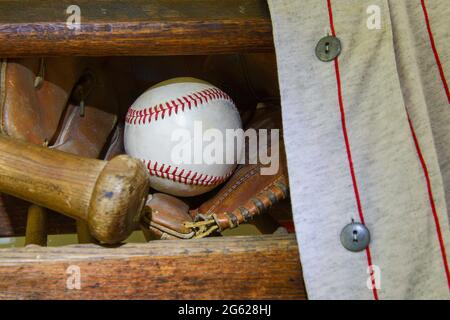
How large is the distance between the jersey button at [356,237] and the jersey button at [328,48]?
23cm

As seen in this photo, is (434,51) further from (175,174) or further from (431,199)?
(175,174)

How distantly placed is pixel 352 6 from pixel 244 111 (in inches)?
16.1

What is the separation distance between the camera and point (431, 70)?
33.5 inches

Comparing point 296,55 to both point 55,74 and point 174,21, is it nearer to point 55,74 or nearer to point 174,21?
point 174,21

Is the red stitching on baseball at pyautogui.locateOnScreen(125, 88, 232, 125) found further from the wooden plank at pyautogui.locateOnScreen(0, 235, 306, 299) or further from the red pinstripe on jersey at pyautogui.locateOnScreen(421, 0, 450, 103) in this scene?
the red pinstripe on jersey at pyautogui.locateOnScreen(421, 0, 450, 103)

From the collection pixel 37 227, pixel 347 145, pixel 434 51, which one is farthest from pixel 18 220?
pixel 434 51

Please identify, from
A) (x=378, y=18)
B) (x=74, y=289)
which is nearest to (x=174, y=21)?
(x=378, y=18)

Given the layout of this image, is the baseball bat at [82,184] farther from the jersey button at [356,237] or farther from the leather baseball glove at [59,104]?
the jersey button at [356,237]

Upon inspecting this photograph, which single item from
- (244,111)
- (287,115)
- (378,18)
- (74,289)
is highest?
(244,111)

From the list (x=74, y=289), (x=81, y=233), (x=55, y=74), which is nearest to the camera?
(x=74, y=289)

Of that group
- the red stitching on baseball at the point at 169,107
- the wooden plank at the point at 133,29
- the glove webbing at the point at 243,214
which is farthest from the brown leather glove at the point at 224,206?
the wooden plank at the point at 133,29

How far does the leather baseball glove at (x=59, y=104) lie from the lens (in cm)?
89

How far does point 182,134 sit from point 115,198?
23 centimetres

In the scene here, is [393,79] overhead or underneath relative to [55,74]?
underneath
